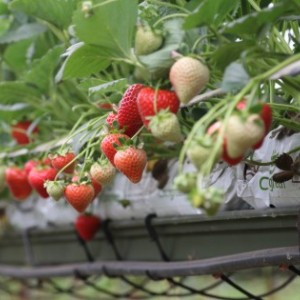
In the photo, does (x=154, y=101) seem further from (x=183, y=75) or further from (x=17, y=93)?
(x=17, y=93)

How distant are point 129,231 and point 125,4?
793mm

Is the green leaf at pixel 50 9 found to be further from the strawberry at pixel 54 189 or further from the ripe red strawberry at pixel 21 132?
the ripe red strawberry at pixel 21 132

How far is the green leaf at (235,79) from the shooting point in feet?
2.27

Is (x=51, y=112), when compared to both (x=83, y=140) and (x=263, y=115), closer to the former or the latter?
(x=83, y=140)

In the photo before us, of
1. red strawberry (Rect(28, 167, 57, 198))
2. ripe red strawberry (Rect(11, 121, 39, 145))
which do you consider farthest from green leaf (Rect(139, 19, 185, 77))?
ripe red strawberry (Rect(11, 121, 39, 145))

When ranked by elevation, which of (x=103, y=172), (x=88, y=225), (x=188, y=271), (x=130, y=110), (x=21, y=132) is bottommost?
(x=88, y=225)

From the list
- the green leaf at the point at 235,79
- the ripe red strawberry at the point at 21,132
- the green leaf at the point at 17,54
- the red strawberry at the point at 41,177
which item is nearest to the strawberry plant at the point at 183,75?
the green leaf at the point at 235,79

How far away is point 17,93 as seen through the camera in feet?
4.85

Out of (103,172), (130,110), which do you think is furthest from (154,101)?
(103,172)

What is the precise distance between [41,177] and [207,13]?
0.62 meters

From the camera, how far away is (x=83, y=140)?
107cm

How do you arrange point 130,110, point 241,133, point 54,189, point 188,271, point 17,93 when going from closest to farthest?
point 241,133
point 130,110
point 54,189
point 188,271
point 17,93

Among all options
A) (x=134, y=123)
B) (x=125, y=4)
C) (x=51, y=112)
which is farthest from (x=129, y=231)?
(x=125, y=4)

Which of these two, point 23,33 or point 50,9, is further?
point 23,33
